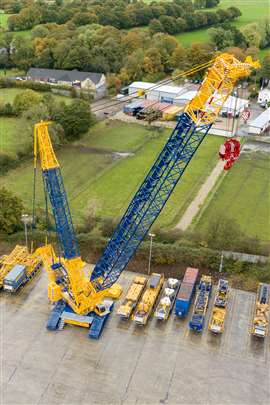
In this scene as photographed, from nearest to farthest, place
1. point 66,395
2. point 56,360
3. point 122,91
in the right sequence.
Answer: point 66,395
point 56,360
point 122,91

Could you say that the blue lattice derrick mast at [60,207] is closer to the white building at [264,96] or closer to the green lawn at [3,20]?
the white building at [264,96]

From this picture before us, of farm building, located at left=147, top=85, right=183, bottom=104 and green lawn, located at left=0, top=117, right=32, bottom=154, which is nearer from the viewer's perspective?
green lawn, located at left=0, top=117, right=32, bottom=154

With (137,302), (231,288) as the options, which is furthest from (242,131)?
(137,302)

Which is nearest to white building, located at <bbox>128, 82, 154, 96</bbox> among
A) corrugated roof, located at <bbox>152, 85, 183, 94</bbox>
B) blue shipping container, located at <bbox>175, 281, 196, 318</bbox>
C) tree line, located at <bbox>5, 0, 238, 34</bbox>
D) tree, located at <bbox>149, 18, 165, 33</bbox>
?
corrugated roof, located at <bbox>152, 85, 183, 94</bbox>

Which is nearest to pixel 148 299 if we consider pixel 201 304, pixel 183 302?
pixel 183 302

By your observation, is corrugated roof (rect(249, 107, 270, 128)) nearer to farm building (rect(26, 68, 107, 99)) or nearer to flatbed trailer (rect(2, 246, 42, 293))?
farm building (rect(26, 68, 107, 99))

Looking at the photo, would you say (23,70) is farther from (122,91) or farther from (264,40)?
(264,40)

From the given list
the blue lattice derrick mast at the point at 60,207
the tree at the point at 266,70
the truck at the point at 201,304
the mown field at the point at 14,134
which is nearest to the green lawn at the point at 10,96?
the mown field at the point at 14,134
